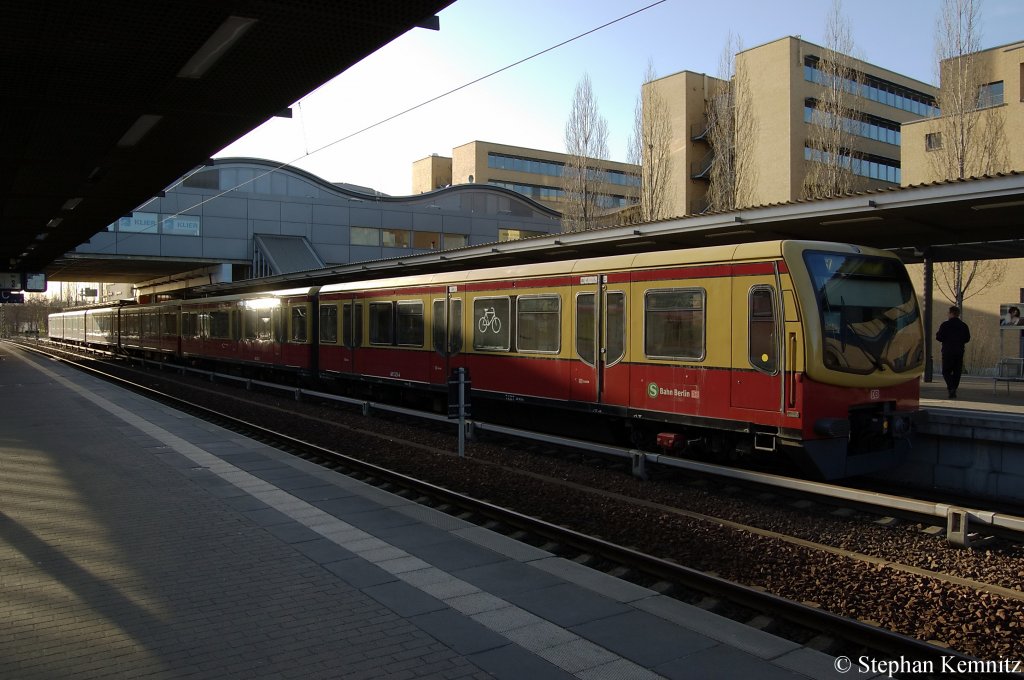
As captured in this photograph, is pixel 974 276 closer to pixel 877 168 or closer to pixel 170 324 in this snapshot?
pixel 877 168

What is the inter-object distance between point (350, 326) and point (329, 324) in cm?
132

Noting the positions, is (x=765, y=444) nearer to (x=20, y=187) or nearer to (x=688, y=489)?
(x=688, y=489)

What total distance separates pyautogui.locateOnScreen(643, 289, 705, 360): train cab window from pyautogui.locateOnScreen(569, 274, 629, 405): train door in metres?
0.51

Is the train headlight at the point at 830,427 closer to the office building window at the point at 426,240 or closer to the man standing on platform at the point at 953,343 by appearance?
the man standing on platform at the point at 953,343

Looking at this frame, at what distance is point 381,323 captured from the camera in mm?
17312

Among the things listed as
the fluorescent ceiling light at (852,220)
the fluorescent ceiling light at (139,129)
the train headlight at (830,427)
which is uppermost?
the fluorescent ceiling light at (139,129)

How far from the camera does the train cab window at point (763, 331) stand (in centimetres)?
896

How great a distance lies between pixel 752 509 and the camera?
8.50m

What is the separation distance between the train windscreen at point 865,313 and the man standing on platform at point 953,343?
380 centimetres

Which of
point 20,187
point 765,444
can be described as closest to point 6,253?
point 20,187

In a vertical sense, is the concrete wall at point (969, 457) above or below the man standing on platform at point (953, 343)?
below

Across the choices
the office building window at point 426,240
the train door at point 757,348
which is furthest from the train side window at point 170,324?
the train door at point 757,348

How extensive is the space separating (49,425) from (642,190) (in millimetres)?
29164

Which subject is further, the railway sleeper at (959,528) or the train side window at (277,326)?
the train side window at (277,326)
